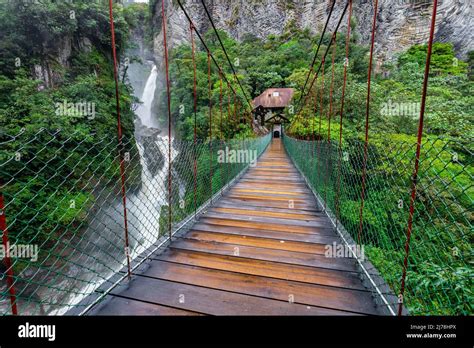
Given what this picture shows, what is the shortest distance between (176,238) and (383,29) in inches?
794

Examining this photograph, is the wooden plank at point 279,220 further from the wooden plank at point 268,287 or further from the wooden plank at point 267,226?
the wooden plank at point 268,287

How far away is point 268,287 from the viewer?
106cm

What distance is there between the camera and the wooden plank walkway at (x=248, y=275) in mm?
942

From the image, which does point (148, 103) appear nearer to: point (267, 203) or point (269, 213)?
point (267, 203)

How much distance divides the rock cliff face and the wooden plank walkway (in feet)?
59.5

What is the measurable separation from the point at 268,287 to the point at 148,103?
68.7 feet

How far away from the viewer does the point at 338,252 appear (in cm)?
136

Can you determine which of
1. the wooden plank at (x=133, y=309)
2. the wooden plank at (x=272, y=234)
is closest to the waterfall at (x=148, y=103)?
the wooden plank at (x=272, y=234)

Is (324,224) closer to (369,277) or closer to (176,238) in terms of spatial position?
(369,277)

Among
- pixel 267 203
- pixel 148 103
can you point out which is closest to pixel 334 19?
pixel 148 103

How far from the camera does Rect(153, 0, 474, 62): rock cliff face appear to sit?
42.1 feet

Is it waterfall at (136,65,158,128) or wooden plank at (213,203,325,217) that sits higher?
waterfall at (136,65,158,128)

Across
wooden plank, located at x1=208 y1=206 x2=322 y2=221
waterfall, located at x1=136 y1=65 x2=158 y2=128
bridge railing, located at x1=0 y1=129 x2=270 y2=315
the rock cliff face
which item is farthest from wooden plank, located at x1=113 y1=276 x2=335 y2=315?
the rock cliff face

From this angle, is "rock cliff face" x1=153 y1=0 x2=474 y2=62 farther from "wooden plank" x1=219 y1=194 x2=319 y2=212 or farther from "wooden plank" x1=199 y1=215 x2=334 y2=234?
"wooden plank" x1=199 y1=215 x2=334 y2=234
